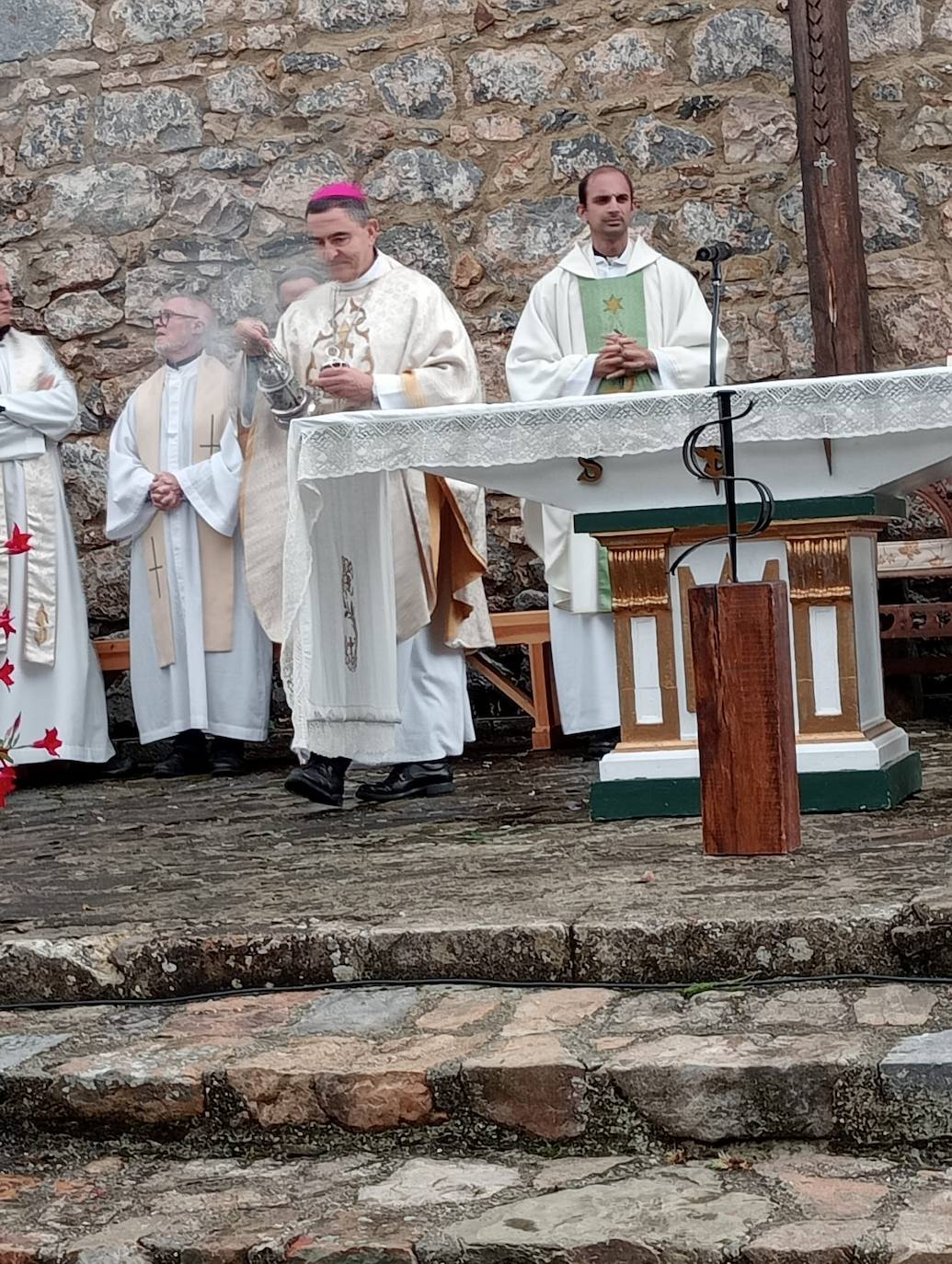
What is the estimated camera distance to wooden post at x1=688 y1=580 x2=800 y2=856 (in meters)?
3.64

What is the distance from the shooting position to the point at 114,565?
8.29 meters

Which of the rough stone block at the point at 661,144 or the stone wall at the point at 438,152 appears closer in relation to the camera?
the stone wall at the point at 438,152

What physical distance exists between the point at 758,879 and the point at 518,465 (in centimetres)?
153

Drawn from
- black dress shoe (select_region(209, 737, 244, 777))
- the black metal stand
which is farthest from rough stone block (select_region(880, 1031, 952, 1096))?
black dress shoe (select_region(209, 737, 244, 777))

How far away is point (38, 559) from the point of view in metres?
7.20

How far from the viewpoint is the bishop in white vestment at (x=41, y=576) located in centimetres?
713

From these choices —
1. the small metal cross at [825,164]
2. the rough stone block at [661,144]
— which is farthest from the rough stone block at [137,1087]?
the rough stone block at [661,144]

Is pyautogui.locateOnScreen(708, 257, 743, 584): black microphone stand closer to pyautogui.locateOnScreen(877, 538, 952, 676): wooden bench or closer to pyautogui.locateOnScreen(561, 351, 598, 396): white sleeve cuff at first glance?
pyautogui.locateOnScreen(561, 351, 598, 396): white sleeve cuff

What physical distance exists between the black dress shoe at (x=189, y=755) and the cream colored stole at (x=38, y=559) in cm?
59

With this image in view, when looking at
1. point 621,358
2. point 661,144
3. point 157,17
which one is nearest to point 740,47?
point 661,144

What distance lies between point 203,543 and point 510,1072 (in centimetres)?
473

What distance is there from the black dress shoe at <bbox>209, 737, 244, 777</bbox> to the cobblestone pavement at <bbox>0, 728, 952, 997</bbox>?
187 centimetres

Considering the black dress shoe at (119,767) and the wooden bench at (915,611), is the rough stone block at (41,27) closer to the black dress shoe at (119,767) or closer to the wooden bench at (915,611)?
the black dress shoe at (119,767)

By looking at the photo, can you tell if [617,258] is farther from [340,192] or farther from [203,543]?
[203,543]
